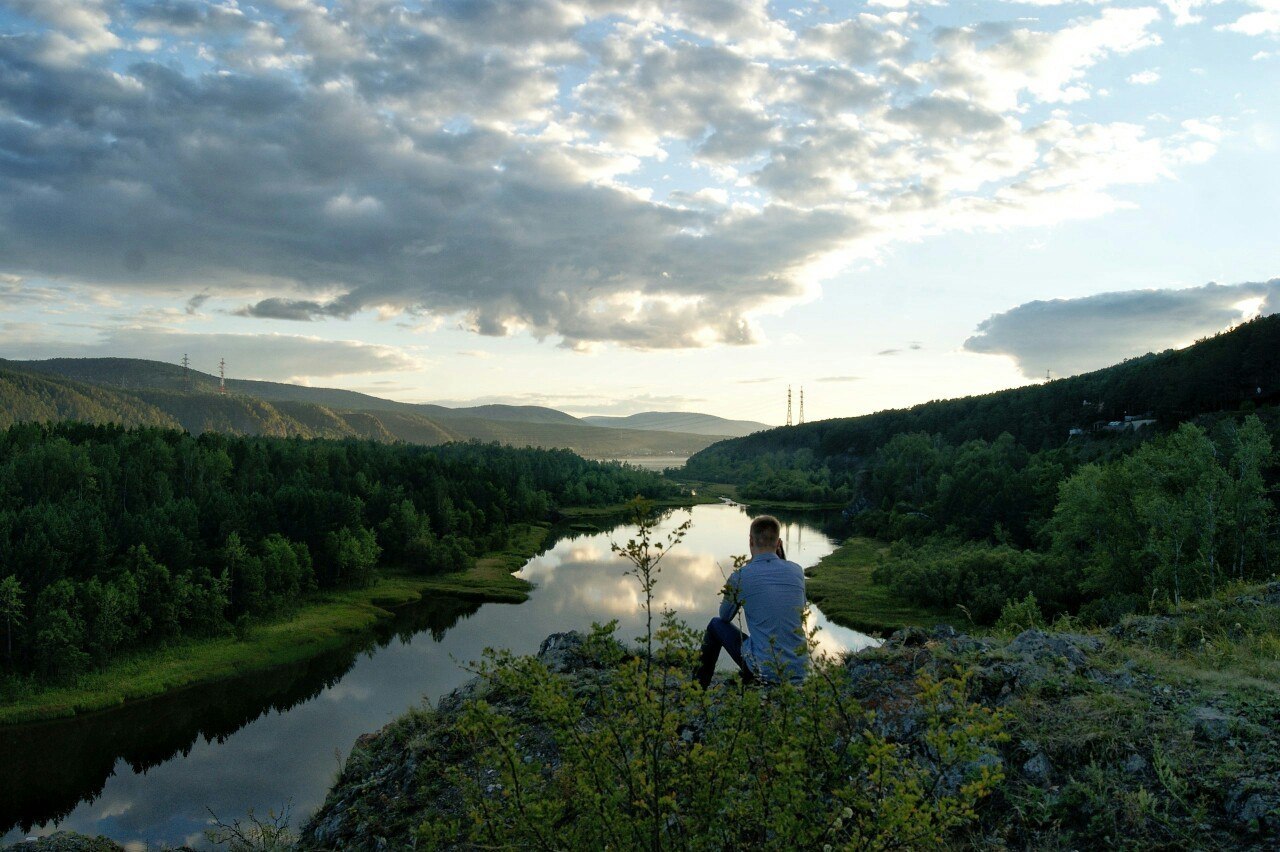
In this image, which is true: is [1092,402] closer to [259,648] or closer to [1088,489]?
[1088,489]

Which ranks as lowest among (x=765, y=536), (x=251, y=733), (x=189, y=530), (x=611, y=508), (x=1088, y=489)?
(x=251, y=733)

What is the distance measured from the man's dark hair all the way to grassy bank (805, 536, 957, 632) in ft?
118

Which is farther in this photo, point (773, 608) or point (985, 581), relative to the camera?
point (985, 581)

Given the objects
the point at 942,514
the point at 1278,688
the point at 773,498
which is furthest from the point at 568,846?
the point at 773,498

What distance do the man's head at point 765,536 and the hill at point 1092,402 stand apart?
8925cm

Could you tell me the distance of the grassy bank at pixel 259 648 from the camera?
118 ft

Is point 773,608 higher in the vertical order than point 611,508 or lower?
higher

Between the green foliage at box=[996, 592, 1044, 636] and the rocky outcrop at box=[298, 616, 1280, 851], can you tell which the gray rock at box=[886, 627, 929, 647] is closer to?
the rocky outcrop at box=[298, 616, 1280, 851]

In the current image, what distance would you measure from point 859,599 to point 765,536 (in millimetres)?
45151

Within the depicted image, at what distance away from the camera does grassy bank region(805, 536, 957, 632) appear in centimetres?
4344

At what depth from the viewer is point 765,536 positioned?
26.2ft

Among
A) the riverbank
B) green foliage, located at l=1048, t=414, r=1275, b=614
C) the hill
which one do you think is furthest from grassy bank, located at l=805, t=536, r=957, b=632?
the hill

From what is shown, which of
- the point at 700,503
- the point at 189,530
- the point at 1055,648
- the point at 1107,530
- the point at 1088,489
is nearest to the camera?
the point at 1055,648

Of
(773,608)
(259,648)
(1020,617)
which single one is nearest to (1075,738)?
(773,608)
